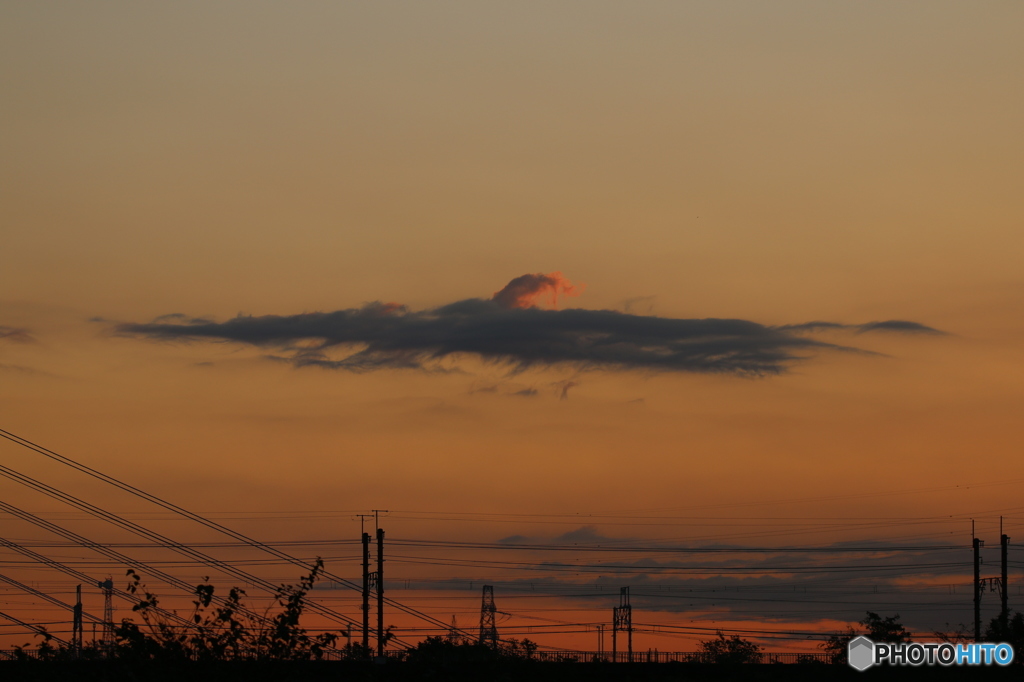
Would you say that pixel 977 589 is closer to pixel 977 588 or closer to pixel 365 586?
pixel 977 588

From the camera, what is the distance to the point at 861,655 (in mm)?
52281

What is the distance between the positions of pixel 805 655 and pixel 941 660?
614 centimetres

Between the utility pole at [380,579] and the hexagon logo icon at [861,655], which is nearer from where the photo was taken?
the hexagon logo icon at [861,655]

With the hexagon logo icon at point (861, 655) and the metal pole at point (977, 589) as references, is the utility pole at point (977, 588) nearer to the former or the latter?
the metal pole at point (977, 589)

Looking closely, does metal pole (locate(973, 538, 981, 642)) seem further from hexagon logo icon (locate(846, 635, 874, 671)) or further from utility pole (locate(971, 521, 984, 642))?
hexagon logo icon (locate(846, 635, 874, 671))

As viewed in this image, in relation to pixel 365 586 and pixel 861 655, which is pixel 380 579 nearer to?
pixel 365 586

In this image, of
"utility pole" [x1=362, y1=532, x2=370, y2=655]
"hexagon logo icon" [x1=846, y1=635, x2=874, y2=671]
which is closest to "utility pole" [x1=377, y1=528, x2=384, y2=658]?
"utility pole" [x1=362, y1=532, x2=370, y2=655]

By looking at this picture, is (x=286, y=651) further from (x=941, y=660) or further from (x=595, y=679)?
(x=941, y=660)

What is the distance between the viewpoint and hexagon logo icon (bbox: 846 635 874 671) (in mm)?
49853

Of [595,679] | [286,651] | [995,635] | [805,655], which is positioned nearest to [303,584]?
[286,651]

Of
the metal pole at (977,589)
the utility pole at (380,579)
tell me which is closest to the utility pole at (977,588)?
the metal pole at (977,589)

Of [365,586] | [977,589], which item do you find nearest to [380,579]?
[365,586]

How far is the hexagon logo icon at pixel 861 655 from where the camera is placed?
49.9m

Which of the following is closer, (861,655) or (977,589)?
(861,655)
